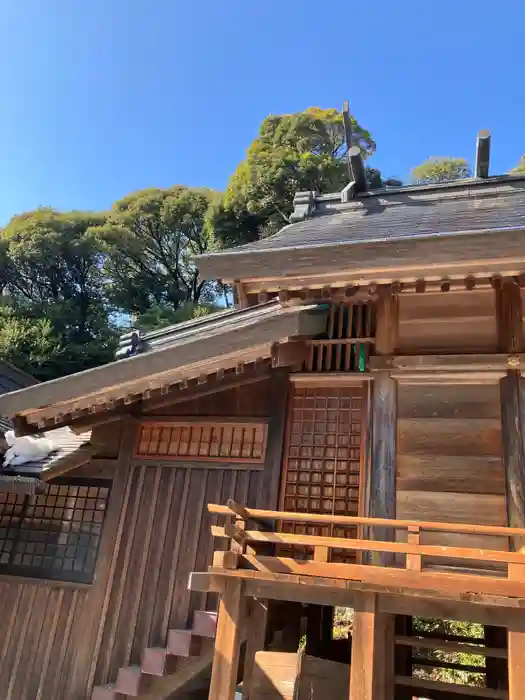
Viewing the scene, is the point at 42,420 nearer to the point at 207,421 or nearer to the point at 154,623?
the point at 207,421

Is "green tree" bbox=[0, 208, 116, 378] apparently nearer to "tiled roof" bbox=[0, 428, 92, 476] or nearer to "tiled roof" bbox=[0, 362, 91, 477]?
"tiled roof" bbox=[0, 362, 91, 477]

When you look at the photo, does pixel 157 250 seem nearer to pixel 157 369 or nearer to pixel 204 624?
pixel 157 369

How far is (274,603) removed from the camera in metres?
6.52

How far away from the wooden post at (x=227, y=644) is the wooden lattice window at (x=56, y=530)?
3388 mm

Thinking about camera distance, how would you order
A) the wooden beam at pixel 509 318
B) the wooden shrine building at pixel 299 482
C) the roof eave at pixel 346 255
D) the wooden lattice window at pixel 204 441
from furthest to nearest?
the wooden lattice window at pixel 204 441, the wooden beam at pixel 509 318, the roof eave at pixel 346 255, the wooden shrine building at pixel 299 482

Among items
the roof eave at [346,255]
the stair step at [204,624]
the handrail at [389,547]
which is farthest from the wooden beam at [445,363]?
the stair step at [204,624]

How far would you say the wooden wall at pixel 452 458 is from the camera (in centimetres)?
573

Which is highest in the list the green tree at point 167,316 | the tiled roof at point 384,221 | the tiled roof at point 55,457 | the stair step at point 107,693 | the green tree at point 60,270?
the green tree at point 60,270

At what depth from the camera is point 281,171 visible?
28688 mm

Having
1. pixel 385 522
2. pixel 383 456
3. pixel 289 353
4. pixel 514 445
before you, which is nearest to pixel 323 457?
pixel 383 456

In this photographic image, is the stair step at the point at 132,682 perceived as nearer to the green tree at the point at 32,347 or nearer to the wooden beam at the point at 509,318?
the wooden beam at the point at 509,318

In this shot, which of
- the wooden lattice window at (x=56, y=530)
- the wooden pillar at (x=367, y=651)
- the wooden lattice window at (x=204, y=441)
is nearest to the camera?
the wooden pillar at (x=367, y=651)

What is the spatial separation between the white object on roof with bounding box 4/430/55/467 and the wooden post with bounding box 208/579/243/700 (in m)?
4.53

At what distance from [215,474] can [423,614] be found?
339 cm
